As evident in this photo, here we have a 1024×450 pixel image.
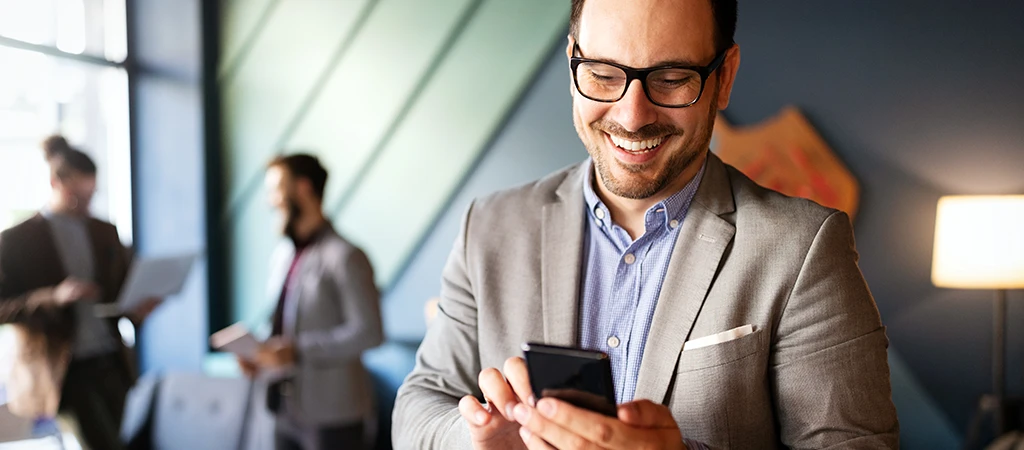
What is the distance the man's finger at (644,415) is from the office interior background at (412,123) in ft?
9.65

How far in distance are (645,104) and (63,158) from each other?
121 inches

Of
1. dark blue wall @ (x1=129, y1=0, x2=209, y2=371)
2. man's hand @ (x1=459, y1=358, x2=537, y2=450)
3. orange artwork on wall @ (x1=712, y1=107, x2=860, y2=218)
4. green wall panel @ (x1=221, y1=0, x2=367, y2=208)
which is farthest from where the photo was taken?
dark blue wall @ (x1=129, y1=0, x2=209, y2=371)

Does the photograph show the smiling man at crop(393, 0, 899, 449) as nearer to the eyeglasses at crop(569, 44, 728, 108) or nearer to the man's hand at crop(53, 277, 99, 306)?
the eyeglasses at crop(569, 44, 728, 108)

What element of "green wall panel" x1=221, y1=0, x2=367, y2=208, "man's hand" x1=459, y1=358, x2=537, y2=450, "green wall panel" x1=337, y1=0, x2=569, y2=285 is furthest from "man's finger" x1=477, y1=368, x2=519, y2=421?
"green wall panel" x1=221, y1=0, x2=367, y2=208

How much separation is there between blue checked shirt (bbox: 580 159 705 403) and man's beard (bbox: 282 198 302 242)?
230 centimetres

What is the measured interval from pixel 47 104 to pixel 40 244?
1.37 meters

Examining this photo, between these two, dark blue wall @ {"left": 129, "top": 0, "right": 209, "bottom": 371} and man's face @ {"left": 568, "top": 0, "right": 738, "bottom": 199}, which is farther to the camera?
dark blue wall @ {"left": 129, "top": 0, "right": 209, "bottom": 371}

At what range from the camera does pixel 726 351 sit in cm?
122

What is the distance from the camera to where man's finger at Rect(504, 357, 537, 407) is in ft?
3.56

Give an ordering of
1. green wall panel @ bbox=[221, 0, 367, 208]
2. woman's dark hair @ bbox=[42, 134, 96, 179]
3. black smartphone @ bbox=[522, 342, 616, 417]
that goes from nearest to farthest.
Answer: black smartphone @ bbox=[522, 342, 616, 417] < woman's dark hair @ bbox=[42, 134, 96, 179] < green wall panel @ bbox=[221, 0, 367, 208]

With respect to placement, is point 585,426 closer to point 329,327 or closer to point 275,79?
point 329,327

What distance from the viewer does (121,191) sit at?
506 cm

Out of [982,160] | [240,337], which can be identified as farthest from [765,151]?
[240,337]

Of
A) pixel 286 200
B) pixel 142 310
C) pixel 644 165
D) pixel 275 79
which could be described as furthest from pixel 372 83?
pixel 644 165
